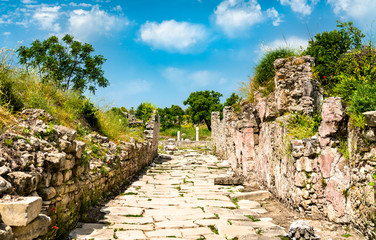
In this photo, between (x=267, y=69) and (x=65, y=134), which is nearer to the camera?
(x=65, y=134)

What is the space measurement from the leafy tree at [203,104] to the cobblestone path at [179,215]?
3224 cm

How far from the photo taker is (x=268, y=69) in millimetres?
8977

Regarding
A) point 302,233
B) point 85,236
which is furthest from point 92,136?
point 302,233

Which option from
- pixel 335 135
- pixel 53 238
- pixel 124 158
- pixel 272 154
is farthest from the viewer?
pixel 124 158

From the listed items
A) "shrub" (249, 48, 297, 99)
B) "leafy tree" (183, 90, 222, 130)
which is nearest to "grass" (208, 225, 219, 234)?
"shrub" (249, 48, 297, 99)

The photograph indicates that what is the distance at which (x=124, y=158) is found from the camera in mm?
8289

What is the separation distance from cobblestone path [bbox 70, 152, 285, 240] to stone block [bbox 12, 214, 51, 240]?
0.94m

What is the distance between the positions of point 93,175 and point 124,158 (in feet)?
8.31

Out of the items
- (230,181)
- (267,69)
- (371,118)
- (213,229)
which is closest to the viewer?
(371,118)

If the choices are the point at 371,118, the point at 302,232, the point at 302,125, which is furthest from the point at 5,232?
the point at 302,125

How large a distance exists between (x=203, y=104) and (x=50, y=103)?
1358 inches

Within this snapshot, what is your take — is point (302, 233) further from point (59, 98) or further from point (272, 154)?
point (59, 98)

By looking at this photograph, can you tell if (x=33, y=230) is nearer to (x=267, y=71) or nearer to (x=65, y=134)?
(x=65, y=134)

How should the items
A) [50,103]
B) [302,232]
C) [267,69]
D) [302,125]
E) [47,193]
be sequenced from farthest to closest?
[267,69] → [50,103] → [302,125] → [302,232] → [47,193]
